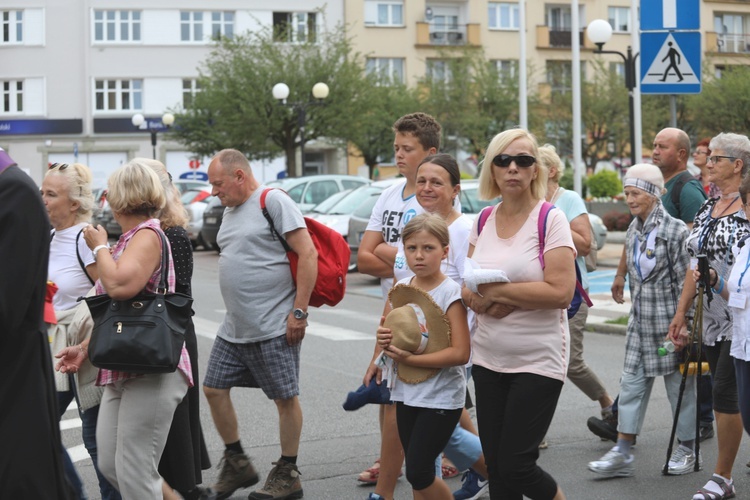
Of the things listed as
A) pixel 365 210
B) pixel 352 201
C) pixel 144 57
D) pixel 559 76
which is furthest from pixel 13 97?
pixel 365 210

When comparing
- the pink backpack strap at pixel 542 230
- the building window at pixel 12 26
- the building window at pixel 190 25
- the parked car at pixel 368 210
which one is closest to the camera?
the pink backpack strap at pixel 542 230

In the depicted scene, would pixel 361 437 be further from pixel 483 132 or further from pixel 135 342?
pixel 483 132

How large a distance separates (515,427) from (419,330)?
2.11ft

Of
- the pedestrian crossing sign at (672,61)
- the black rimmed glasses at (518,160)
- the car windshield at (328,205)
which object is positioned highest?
the pedestrian crossing sign at (672,61)

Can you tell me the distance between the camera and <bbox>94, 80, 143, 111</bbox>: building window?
55.4 metres

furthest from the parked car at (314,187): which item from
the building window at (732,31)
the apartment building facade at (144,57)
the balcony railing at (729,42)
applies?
the building window at (732,31)

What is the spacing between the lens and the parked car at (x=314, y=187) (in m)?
24.9

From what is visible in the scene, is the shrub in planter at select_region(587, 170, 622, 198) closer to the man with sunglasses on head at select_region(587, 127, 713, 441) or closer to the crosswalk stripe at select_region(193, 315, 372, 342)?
the crosswalk stripe at select_region(193, 315, 372, 342)

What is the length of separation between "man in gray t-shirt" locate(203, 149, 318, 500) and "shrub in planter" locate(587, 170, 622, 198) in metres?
28.2

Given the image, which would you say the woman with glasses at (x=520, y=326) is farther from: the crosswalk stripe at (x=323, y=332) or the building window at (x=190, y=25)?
the building window at (x=190, y=25)

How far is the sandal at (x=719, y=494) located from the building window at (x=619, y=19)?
56.5 m

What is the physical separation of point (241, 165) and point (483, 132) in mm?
43791

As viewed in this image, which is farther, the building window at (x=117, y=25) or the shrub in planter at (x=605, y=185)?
the building window at (x=117, y=25)

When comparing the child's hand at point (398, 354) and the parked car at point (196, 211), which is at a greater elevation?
the parked car at point (196, 211)
